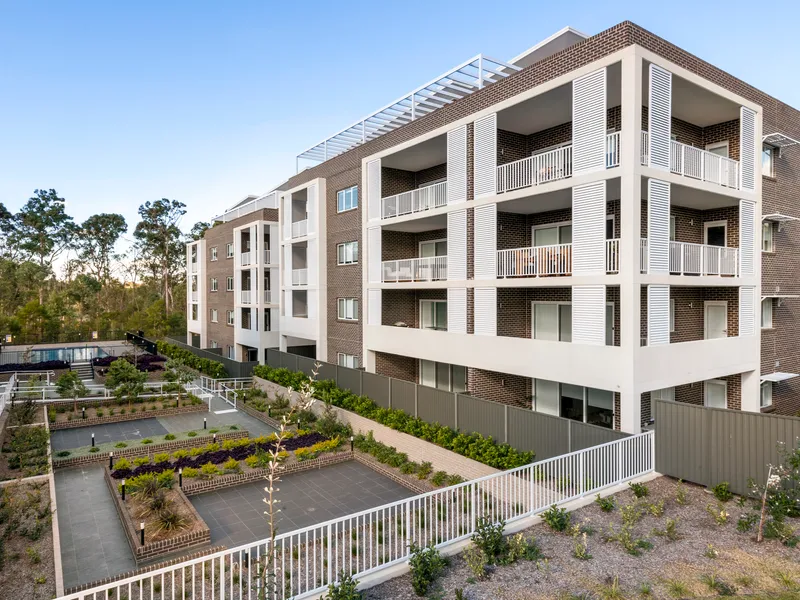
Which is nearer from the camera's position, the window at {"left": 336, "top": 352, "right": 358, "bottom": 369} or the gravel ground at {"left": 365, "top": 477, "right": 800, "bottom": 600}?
the gravel ground at {"left": 365, "top": 477, "right": 800, "bottom": 600}

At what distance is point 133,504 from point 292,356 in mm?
13255

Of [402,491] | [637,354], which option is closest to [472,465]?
[402,491]

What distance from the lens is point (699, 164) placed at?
1359 cm

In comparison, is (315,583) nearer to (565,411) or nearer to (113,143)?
(565,411)

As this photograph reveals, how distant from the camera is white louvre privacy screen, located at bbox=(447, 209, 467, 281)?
16188 mm

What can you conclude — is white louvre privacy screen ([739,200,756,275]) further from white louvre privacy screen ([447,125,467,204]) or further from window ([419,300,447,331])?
window ([419,300,447,331])

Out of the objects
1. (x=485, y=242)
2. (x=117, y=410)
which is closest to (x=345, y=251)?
(x=485, y=242)

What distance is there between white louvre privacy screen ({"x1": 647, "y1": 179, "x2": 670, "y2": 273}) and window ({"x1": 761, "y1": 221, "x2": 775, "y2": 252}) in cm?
670

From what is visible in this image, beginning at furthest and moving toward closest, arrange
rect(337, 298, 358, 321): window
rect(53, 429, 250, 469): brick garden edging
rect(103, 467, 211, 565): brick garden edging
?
rect(337, 298, 358, 321): window < rect(53, 429, 250, 469): brick garden edging < rect(103, 467, 211, 565): brick garden edging

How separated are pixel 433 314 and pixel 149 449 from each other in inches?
465

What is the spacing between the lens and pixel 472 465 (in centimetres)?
1318

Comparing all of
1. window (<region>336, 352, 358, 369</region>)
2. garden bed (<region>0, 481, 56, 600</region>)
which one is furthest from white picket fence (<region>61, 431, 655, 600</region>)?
window (<region>336, 352, 358, 369</region>)

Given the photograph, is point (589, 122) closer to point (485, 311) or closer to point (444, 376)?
point (485, 311)

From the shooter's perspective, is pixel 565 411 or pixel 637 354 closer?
pixel 637 354
